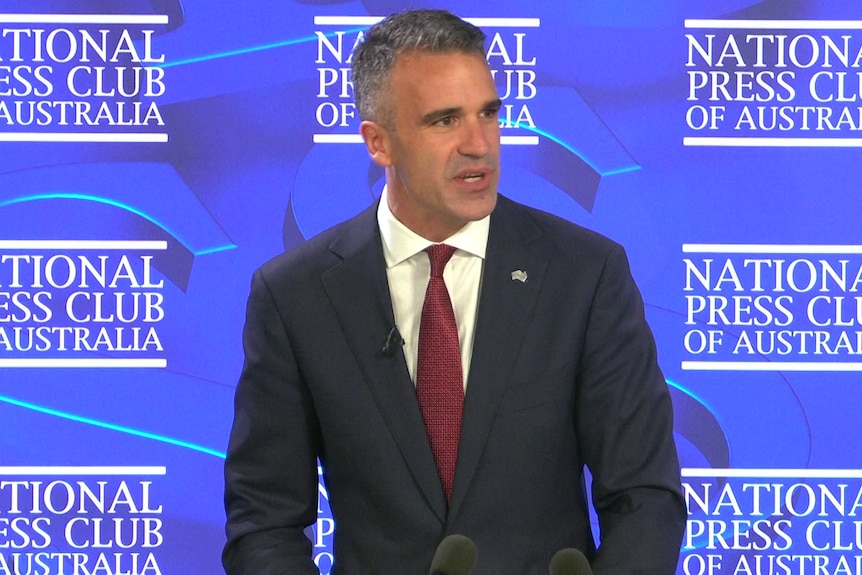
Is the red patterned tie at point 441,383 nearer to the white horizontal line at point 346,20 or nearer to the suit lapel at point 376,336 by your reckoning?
the suit lapel at point 376,336

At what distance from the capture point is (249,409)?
2.30 m

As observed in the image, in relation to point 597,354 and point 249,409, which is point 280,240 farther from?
point 597,354

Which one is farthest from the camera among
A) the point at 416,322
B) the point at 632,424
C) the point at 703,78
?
the point at 703,78

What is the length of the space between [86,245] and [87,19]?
65 centimetres

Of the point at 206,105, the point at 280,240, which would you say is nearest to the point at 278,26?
the point at 206,105

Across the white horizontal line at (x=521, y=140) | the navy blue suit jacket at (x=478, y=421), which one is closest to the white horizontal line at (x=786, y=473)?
the white horizontal line at (x=521, y=140)

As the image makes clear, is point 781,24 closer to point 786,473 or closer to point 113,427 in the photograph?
point 786,473

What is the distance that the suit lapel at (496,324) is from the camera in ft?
7.16

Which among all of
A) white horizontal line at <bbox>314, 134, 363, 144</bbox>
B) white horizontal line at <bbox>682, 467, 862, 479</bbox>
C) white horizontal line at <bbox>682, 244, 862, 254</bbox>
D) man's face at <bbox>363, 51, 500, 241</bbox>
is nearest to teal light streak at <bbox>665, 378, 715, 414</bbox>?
white horizontal line at <bbox>682, 467, 862, 479</bbox>

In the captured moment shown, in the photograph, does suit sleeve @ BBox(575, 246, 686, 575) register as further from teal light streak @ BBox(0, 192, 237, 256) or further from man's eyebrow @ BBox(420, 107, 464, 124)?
teal light streak @ BBox(0, 192, 237, 256)

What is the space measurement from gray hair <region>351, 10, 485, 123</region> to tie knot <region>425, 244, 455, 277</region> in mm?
272

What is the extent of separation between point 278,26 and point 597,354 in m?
1.78

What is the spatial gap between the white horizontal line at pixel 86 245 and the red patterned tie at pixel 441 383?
1526mm

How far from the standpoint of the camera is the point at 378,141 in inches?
95.8
